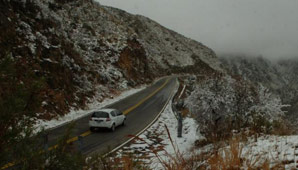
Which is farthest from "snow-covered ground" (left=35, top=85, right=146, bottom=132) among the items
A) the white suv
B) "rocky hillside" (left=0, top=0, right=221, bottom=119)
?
the white suv

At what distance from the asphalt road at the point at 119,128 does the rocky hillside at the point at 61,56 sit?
2.39 metres

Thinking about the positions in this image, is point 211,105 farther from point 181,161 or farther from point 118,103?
point 118,103

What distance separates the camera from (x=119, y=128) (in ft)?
57.7

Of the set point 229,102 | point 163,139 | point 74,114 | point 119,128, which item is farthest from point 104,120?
point 229,102

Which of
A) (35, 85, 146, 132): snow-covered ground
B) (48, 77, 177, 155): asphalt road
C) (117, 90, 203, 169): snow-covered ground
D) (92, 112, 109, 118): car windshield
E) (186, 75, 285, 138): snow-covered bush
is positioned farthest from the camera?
(35, 85, 146, 132): snow-covered ground

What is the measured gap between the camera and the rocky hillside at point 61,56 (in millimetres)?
3934

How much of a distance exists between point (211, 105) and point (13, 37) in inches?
684

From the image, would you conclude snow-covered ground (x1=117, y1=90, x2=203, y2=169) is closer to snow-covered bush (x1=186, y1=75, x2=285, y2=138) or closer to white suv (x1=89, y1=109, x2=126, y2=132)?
snow-covered bush (x1=186, y1=75, x2=285, y2=138)

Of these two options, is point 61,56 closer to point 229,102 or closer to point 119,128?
point 119,128

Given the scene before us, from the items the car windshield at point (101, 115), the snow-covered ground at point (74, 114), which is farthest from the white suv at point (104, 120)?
the snow-covered ground at point (74, 114)

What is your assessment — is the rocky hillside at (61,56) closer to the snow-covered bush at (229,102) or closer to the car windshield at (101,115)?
the car windshield at (101,115)

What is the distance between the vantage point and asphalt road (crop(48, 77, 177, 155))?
12.7m

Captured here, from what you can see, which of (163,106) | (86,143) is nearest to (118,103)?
(163,106)

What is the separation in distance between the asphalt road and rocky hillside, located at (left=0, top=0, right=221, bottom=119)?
7.83 ft
